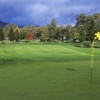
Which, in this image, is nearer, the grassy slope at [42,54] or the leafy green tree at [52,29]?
the grassy slope at [42,54]

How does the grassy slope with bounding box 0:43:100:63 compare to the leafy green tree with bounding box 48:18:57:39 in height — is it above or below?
below

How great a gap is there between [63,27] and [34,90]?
376 feet

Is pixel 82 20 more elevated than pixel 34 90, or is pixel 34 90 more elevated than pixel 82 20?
pixel 82 20

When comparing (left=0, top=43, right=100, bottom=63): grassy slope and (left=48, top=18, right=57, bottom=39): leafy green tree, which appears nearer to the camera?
(left=0, top=43, right=100, bottom=63): grassy slope

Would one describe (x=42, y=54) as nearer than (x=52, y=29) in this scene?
Yes

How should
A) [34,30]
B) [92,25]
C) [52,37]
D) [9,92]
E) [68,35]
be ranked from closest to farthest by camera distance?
[9,92] < [92,25] < [68,35] < [52,37] < [34,30]

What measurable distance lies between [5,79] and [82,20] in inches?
4065

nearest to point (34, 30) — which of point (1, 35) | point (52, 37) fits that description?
point (52, 37)

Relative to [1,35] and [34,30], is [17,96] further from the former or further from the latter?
[34,30]

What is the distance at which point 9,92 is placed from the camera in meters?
7.04

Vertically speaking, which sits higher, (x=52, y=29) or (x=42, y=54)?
(x=52, y=29)

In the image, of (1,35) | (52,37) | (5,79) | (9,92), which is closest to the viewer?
(9,92)

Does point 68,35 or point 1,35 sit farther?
point 68,35

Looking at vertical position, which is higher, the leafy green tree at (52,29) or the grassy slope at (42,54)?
the leafy green tree at (52,29)
